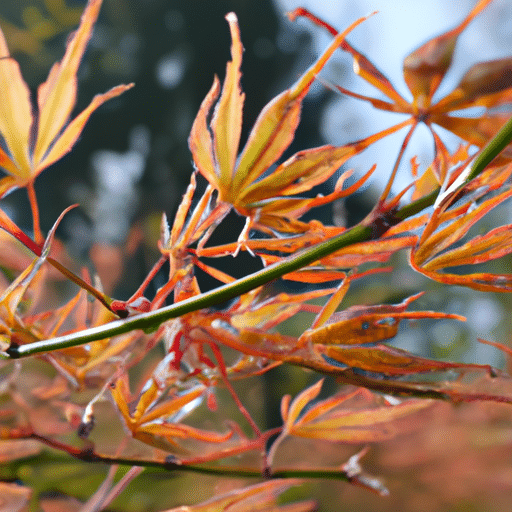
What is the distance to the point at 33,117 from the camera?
0.13 meters

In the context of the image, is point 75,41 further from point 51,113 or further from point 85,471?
point 85,471

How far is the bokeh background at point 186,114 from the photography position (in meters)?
0.15

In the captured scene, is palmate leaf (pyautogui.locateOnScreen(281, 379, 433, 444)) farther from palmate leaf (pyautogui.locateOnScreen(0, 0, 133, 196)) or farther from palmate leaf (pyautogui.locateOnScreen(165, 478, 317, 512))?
palmate leaf (pyautogui.locateOnScreen(0, 0, 133, 196))

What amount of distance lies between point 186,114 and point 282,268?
10cm

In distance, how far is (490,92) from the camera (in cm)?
10

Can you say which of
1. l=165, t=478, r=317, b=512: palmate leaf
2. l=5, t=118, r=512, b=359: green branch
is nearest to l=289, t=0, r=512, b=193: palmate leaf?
l=5, t=118, r=512, b=359: green branch

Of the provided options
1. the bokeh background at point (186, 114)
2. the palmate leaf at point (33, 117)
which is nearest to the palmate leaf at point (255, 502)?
the bokeh background at point (186, 114)

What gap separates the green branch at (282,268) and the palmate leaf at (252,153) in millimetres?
19

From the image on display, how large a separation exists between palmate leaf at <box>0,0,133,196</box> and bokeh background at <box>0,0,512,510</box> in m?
0.03

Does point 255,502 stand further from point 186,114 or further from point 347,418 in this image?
point 186,114

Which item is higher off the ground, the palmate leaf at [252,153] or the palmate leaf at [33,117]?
the palmate leaf at [33,117]

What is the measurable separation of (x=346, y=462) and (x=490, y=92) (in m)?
0.13

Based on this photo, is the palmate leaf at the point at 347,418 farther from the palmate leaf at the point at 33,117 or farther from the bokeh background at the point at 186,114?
the palmate leaf at the point at 33,117

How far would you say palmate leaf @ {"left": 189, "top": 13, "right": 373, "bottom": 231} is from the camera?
11cm
